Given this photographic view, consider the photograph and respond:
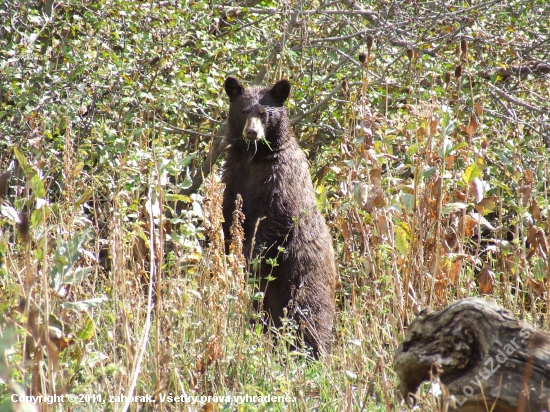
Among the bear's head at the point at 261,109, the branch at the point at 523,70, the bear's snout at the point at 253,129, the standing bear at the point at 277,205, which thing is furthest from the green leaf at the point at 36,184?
the branch at the point at 523,70

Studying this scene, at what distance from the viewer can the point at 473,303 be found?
2.29m

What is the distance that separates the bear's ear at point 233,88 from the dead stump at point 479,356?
14.6 feet

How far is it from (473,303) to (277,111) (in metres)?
4.33

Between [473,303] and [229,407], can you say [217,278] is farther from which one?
[473,303]

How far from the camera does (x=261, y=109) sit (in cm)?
632

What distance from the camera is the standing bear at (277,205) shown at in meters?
5.98

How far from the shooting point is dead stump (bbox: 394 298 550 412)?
7.10 ft

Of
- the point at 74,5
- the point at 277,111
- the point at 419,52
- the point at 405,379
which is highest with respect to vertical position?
the point at 74,5

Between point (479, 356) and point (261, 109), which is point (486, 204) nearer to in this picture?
point (479, 356)

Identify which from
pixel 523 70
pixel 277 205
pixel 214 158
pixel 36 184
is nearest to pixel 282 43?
pixel 277 205

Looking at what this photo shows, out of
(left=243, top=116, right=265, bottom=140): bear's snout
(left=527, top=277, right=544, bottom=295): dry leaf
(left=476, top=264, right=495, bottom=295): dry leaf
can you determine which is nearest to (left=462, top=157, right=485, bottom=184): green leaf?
(left=476, top=264, right=495, bottom=295): dry leaf

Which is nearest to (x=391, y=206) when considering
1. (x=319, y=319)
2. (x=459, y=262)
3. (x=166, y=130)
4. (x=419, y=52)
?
(x=459, y=262)

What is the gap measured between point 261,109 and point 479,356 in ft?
14.2

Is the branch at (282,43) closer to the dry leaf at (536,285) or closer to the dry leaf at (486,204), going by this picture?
the dry leaf at (486,204)
